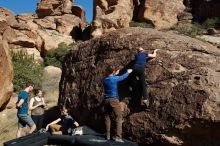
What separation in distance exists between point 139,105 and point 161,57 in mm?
1322

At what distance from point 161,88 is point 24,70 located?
18.7m

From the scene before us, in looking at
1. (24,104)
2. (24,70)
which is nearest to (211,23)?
(24,70)

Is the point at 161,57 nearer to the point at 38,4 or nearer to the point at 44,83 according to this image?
the point at 44,83

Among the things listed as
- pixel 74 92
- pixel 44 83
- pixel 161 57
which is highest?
pixel 161 57

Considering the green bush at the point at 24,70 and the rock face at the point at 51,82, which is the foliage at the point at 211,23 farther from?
the green bush at the point at 24,70

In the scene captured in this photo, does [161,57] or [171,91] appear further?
[161,57]

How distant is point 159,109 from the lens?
1034cm

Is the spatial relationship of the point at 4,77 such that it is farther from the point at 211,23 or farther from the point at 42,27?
the point at 211,23

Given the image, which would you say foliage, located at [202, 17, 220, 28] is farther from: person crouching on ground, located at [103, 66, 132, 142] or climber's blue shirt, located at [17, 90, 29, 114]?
person crouching on ground, located at [103, 66, 132, 142]

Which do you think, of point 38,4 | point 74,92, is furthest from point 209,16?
point 74,92

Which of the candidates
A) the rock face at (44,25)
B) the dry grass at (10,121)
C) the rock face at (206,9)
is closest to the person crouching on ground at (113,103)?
the dry grass at (10,121)

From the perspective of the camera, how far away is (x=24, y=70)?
28.1 metres

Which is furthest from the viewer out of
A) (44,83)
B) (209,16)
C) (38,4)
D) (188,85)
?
(38,4)

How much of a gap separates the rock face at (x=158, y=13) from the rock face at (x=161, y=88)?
2658cm
